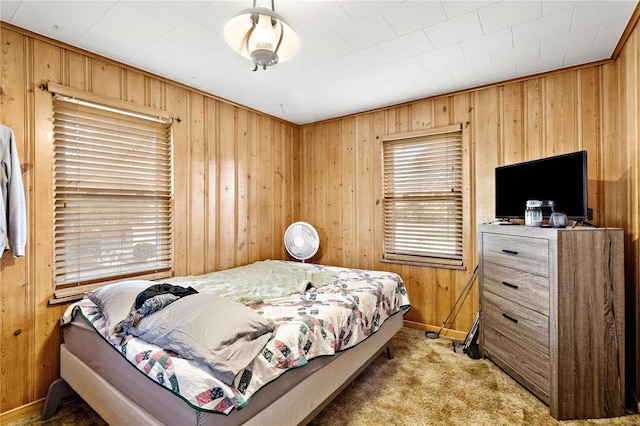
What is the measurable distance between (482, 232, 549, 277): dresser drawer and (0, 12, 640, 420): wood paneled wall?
0.50 metres

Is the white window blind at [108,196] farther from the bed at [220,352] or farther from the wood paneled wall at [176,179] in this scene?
the bed at [220,352]

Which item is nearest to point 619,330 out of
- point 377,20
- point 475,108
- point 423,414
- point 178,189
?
point 423,414

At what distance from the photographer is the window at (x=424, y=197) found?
10.4 feet

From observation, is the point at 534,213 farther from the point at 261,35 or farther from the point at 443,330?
the point at 261,35

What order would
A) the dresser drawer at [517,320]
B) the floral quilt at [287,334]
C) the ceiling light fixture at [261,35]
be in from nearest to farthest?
the floral quilt at [287,334]
the ceiling light fixture at [261,35]
the dresser drawer at [517,320]

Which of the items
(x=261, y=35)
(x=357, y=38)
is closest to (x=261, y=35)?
(x=261, y=35)

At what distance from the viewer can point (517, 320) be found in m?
2.24

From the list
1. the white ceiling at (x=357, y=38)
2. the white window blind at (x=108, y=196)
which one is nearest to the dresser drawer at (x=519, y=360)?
the white ceiling at (x=357, y=38)

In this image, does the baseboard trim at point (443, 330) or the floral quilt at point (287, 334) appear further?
the baseboard trim at point (443, 330)

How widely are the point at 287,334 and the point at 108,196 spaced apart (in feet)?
6.11

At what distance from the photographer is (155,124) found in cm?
270

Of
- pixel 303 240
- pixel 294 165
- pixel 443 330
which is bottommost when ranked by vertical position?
pixel 443 330

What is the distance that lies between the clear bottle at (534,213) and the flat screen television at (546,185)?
0.12m

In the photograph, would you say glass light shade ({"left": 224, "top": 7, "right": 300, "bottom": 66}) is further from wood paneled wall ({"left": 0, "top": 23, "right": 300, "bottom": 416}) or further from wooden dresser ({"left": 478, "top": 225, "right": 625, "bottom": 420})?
wooden dresser ({"left": 478, "top": 225, "right": 625, "bottom": 420})
